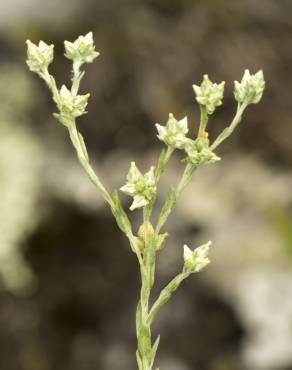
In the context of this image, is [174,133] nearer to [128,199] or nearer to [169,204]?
[169,204]

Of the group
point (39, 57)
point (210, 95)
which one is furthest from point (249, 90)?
point (39, 57)

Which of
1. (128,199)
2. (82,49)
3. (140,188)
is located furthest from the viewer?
(128,199)

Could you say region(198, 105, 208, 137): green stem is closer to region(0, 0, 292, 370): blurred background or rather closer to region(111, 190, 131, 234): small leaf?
region(111, 190, 131, 234): small leaf

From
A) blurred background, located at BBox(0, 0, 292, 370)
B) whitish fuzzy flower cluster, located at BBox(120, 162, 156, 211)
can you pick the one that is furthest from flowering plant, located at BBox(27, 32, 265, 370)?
blurred background, located at BBox(0, 0, 292, 370)

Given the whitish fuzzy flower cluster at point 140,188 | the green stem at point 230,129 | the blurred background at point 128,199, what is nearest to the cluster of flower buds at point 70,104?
the whitish fuzzy flower cluster at point 140,188

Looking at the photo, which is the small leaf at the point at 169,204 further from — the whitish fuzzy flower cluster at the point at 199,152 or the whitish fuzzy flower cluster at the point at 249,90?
the whitish fuzzy flower cluster at the point at 249,90

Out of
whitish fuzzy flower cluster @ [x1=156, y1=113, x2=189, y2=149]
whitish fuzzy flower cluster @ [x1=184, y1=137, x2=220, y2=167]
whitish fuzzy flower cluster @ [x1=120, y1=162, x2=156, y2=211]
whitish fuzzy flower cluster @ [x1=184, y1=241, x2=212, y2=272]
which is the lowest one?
whitish fuzzy flower cluster @ [x1=184, y1=241, x2=212, y2=272]

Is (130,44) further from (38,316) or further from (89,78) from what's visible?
(38,316)
